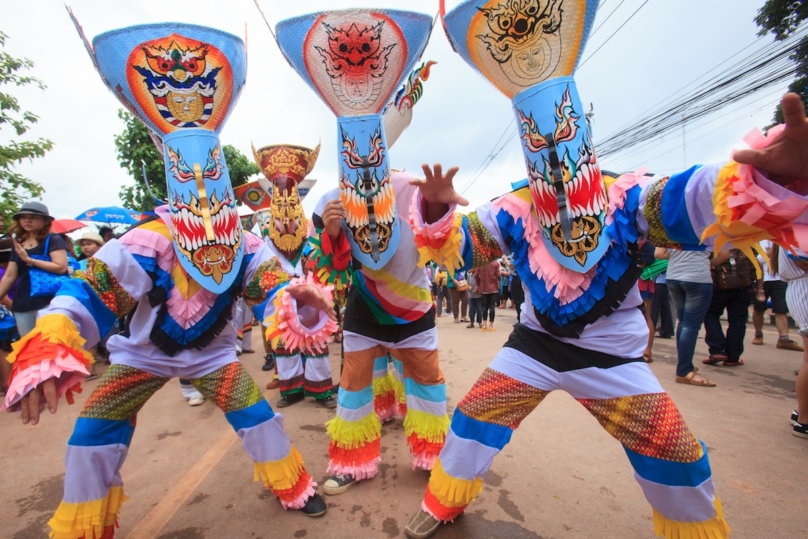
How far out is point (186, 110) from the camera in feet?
6.07

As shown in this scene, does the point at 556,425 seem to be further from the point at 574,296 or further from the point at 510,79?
the point at 510,79

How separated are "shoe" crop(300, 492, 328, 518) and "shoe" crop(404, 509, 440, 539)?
478 mm

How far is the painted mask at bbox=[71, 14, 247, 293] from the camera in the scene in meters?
1.79

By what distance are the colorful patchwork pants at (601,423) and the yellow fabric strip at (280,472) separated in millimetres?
697

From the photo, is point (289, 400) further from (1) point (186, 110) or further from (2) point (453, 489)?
(1) point (186, 110)

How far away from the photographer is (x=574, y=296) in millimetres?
1571

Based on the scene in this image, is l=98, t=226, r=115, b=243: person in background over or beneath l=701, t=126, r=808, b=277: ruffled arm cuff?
over

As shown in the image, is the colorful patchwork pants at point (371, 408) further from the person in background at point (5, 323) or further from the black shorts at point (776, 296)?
the black shorts at point (776, 296)

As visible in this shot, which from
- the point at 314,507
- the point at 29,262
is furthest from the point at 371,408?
the point at 29,262

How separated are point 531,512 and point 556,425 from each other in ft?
3.89

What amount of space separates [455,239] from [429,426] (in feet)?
4.24

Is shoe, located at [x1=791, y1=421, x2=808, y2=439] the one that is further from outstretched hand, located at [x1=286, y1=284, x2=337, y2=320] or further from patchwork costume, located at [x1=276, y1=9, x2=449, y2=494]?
outstretched hand, located at [x1=286, y1=284, x2=337, y2=320]

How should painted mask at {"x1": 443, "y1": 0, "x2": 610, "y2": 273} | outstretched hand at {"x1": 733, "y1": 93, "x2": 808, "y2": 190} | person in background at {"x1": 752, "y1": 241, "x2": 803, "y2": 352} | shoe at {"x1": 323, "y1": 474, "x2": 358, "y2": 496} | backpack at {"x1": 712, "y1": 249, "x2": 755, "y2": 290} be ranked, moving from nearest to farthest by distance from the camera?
outstretched hand at {"x1": 733, "y1": 93, "x2": 808, "y2": 190} → painted mask at {"x1": 443, "y1": 0, "x2": 610, "y2": 273} → shoe at {"x1": 323, "y1": 474, "x2": 358, "y2": 496} → backpack at {"x1": 712, "y1": 249, "x2": 755, "y2": 290} → person in background at {"x1": 752, "y1": 241, "x2": 803, "y2": 352}

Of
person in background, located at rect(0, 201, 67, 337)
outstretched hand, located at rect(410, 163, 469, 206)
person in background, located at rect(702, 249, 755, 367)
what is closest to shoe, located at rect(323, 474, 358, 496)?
outstretched hand, located at rect(410, 163, 469, 206)
